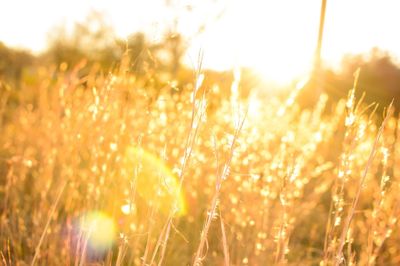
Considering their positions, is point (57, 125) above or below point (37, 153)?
above

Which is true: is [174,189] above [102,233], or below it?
above

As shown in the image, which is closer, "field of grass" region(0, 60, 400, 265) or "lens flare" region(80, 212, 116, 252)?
"field of grass" region(0, 60, 400, 265)

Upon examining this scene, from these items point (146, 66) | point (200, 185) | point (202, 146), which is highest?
point (146, 66)

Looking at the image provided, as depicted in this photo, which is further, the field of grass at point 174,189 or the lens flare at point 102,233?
the lens flare at point 102,233

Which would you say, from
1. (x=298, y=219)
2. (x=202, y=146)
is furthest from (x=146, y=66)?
(x=298, y=219)

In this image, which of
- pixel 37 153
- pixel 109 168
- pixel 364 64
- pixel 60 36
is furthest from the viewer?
pixel 60 36

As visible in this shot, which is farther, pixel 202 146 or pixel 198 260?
pixel 202 146

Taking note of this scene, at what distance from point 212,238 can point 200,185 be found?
2.09 feet

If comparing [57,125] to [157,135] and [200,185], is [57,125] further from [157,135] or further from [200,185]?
[200,185]

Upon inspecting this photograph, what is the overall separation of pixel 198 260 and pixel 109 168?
1.13m

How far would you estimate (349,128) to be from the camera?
5.01ft

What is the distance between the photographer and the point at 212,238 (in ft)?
9.42

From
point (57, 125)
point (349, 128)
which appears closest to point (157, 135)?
point (57, 125)

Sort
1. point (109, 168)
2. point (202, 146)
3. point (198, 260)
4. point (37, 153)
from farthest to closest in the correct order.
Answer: point (37, 153) → point (202, 146) → point (109, 168) → point (198, 260)
